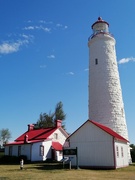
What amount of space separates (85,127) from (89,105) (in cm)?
647

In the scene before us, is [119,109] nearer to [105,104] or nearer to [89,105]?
[105,104]

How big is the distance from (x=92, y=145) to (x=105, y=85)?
8.24 m

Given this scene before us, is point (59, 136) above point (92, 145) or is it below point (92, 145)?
above

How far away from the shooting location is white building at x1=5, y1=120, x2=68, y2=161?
98.1ft

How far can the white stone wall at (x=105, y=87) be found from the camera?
2591 centimetres

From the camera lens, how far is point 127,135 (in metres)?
26.6

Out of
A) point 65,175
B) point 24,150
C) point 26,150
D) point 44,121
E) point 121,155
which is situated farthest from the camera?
point 44,121

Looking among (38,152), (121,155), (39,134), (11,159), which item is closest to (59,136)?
(39,134)

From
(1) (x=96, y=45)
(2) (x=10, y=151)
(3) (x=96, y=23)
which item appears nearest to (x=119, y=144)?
(1) (x=96, y=45)

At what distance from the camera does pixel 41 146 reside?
2992 cm

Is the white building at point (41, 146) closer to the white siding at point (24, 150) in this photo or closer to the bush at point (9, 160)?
the white siding at point (24, 150)

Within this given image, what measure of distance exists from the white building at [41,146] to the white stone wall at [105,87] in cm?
752

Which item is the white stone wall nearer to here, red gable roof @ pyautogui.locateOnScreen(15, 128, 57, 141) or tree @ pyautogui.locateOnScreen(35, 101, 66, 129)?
red gable roof @ pyautogui.locateOnScreen(15, 128, 57, 141)

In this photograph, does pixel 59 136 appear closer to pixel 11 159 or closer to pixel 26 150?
pixel 26 150
